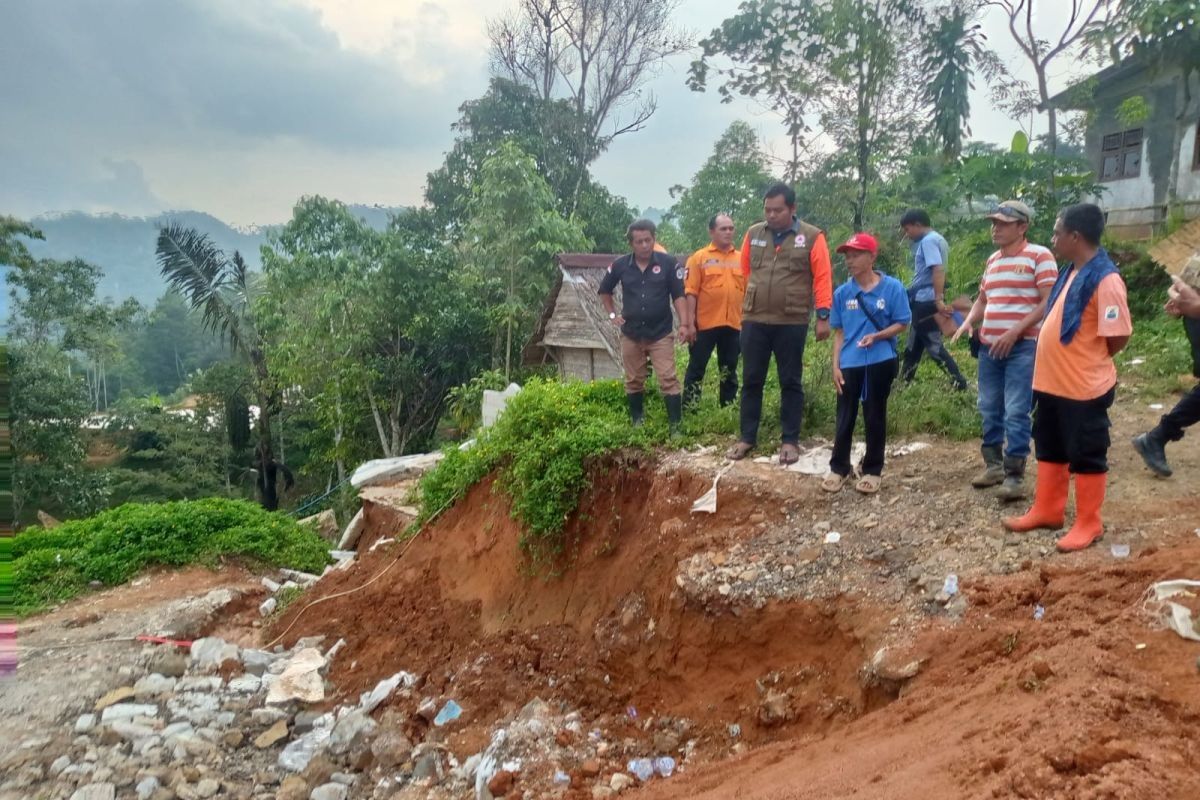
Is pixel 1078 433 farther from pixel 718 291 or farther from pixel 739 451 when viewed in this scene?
pixel 718 291

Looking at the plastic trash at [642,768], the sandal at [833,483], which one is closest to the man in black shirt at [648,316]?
the sandal at [833,483]

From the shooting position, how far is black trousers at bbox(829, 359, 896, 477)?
15.8 feet

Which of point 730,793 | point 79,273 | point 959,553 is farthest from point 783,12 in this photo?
point 79,273

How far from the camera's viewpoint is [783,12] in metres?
16.3

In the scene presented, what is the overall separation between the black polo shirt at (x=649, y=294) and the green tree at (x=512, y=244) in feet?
33.9

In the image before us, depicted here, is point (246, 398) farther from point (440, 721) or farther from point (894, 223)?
point (440, 721)

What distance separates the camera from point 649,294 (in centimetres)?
627

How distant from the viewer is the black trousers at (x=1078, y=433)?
12.4 feet

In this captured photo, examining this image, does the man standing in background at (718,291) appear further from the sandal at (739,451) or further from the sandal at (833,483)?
the sandal at (833,483)

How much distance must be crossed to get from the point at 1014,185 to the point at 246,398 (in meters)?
19.6

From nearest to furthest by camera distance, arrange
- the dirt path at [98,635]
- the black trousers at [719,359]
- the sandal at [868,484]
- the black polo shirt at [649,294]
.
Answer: the sandal at [868,484] < the dirt path at [98,635] < the black polo shirt at [649,294] < the black trousers at [719,359]

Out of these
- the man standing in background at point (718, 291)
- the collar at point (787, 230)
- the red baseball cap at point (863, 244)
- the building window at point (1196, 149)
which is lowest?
the man standing in background at point (718, 291)

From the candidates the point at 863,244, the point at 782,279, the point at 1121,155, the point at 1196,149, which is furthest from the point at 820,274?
the point at 1121,155

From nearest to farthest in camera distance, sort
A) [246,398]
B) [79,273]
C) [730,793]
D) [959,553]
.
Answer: [730,793] < [959,553] < [79,273] < [246,398]
